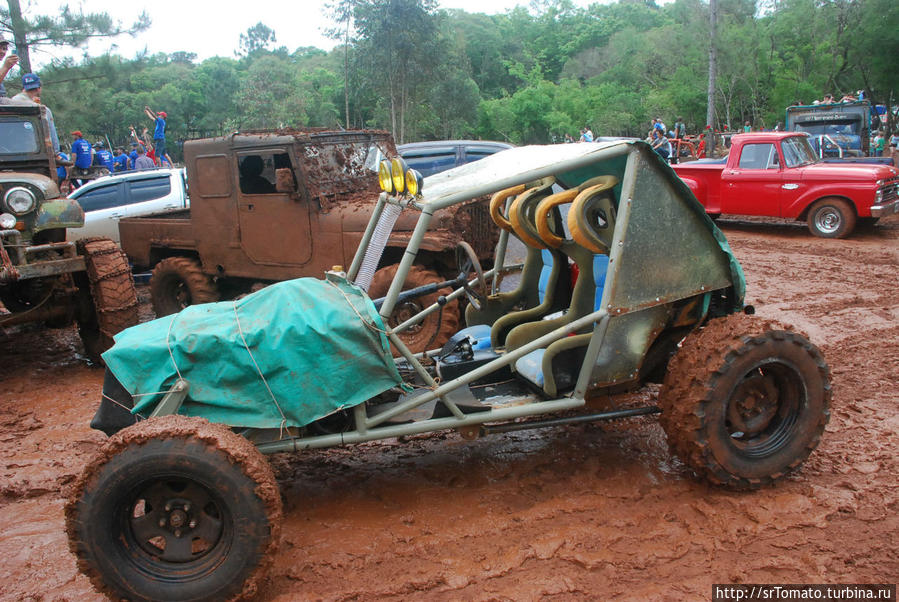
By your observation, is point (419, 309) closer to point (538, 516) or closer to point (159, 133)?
point (538, 516)

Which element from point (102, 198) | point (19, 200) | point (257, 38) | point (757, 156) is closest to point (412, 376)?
point (19, 200)

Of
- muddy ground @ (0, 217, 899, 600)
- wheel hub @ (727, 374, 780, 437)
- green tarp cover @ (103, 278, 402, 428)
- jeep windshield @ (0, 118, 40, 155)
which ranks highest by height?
jeep windshield @ (0, 118, 40, 155)

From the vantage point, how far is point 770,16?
3203cm

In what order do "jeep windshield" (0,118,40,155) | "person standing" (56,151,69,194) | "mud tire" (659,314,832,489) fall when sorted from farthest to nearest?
"person standing" (56,151,69,194), "jeep windshield" (0,118,40,155), "mud tire" (659,314,832,489)

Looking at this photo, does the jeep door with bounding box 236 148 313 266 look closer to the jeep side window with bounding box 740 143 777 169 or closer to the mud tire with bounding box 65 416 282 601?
the mud tire with bounding box 65 416 282 601

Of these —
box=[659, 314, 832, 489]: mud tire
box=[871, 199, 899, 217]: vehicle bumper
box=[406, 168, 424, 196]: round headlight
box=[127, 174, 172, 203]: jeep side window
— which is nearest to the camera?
box=[406, 168, 424, 196]: round headlight

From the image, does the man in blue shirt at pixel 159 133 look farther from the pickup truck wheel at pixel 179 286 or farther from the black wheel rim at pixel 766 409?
the black wheel rim at pixel 766 409

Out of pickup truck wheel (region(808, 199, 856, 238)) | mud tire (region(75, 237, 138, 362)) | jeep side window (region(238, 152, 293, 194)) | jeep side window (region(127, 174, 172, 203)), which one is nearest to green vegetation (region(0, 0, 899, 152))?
jeep side window (region(127, 174, 172, 203))

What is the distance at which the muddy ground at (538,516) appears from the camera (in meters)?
3.05

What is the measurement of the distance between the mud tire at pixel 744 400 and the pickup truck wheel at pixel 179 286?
584 cm

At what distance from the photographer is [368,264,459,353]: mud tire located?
19.4ft

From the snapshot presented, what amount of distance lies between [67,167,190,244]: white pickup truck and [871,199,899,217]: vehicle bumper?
1045 cm

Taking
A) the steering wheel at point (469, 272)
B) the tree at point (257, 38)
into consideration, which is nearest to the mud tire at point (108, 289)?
the steering wheel at point (469, 272)

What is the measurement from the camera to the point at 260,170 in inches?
282
